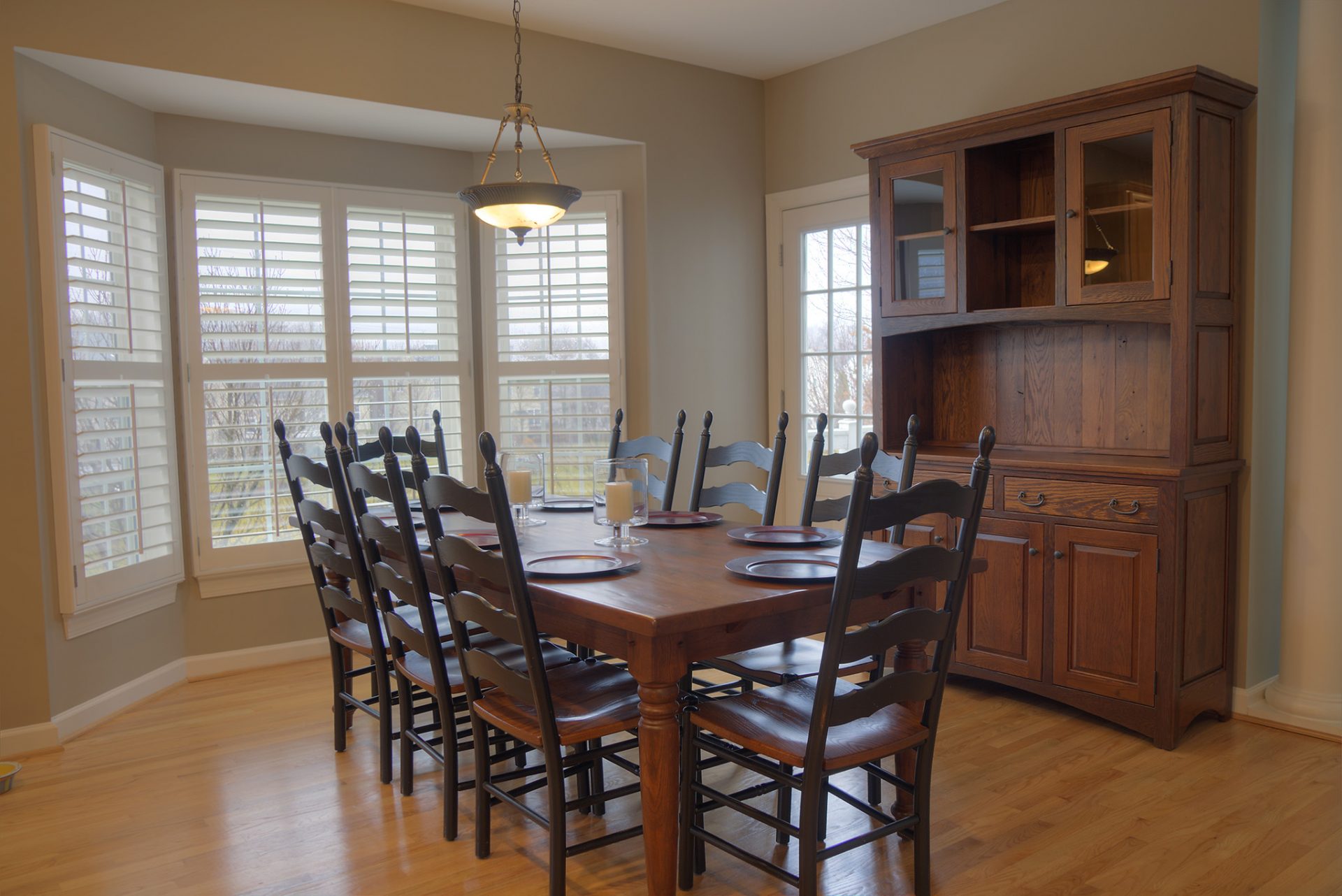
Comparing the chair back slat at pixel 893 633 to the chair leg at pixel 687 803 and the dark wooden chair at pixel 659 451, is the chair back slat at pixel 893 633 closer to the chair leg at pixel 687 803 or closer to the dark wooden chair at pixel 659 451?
the chair leg at pixel 687 803

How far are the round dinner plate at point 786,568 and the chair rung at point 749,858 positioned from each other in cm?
59

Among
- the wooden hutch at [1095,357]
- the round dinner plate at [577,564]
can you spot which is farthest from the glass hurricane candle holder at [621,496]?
the wooden hutch at [1095,357]

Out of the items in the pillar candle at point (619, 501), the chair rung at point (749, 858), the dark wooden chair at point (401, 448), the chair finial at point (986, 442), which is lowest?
the chair rung at point (749, 858)

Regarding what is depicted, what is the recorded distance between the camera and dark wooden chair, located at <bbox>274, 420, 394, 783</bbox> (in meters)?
3.03

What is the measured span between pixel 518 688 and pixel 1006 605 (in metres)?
2.07

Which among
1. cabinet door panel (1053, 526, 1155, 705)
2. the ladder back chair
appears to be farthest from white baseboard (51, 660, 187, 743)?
cabinet door panel (1053, 526, 1155, 705)

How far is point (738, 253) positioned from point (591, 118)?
3.42ft

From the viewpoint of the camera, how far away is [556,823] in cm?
234

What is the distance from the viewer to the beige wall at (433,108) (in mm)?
3432

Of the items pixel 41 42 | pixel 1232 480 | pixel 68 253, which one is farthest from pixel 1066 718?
pixel 41 42

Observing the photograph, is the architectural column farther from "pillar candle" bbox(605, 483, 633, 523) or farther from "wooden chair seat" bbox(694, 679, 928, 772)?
"pillar candle" bbox(605, 483, 633, 523)

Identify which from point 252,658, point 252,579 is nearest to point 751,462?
point 252,579

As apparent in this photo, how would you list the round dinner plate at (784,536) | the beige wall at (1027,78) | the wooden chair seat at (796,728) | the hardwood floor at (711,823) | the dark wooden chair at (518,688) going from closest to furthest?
the wooden chair seat at (796,728)
the dark wooden chair at (518,688)
the hardwood floor at (711,823)
the round dinner plate at (784,536)
the beige wall at (1027,78)

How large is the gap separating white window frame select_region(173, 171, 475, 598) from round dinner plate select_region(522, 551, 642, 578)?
7.06ft
